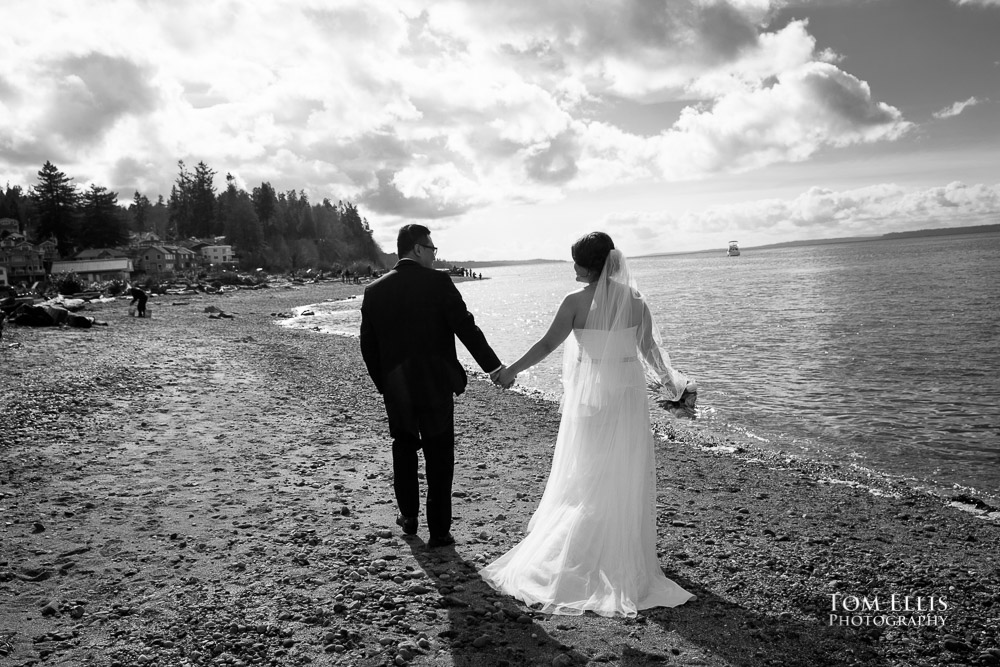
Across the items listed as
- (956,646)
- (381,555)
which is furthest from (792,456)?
(381,555)

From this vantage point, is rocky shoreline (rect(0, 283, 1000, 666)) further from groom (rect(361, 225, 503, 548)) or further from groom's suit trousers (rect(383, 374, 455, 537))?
groom (rect(361, 225, 503, 548))

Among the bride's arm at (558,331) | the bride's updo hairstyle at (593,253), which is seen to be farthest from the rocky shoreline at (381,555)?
the bride's updo hairstyle at (593,253)

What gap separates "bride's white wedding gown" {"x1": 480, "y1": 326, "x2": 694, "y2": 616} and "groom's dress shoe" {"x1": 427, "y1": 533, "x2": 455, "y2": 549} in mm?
707

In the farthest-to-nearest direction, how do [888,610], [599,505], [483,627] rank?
[599,505]
[888,610]
[483,627]

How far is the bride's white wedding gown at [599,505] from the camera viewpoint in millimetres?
4594

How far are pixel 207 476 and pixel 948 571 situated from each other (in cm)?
804

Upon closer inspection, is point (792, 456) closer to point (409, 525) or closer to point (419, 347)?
point (409, 525)

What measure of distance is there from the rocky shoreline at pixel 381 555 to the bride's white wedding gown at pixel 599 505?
8.9 inches

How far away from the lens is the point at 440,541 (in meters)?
5.55

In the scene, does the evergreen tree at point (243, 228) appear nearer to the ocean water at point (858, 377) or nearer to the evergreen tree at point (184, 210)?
the evergreen tree at point (184, 210)

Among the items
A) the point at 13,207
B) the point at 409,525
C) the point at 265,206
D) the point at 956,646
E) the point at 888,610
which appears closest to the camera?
the point at 956,646

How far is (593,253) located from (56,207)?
114 metres

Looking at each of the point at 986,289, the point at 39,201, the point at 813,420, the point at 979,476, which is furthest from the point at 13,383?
the point at 39,201

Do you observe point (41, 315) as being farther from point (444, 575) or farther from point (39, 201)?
point (39, 201)
